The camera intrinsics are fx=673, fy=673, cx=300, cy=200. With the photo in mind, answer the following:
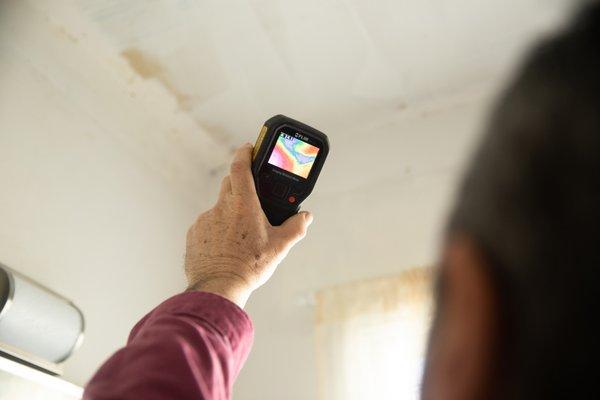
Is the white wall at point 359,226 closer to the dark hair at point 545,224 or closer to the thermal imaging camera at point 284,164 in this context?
the thermal imaging camera at point 284,164

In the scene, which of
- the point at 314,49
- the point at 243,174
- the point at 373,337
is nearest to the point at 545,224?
the point at 243,174

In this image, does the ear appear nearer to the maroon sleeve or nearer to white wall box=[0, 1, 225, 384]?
the maroon sleeve

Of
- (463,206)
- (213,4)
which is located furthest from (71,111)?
(463,206)

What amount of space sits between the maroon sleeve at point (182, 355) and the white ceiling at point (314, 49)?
122cm

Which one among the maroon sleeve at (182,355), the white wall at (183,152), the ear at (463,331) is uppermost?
the ear at (463,331)

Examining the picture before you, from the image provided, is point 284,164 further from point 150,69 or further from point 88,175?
point 150,69

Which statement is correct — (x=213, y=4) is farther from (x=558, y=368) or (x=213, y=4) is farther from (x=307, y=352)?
(x=558, y=368)

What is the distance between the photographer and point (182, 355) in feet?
1.62

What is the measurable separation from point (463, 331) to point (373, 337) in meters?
1.37

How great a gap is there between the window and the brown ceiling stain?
73cm

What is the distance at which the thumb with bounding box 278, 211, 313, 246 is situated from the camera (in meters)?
0.84

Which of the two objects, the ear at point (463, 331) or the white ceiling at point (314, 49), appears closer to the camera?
the ear at point (463, 331)

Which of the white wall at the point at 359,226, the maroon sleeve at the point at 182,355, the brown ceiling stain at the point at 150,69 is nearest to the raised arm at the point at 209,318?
the maroon sleeve at the point at 182,355

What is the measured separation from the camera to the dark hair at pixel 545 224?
232mm
